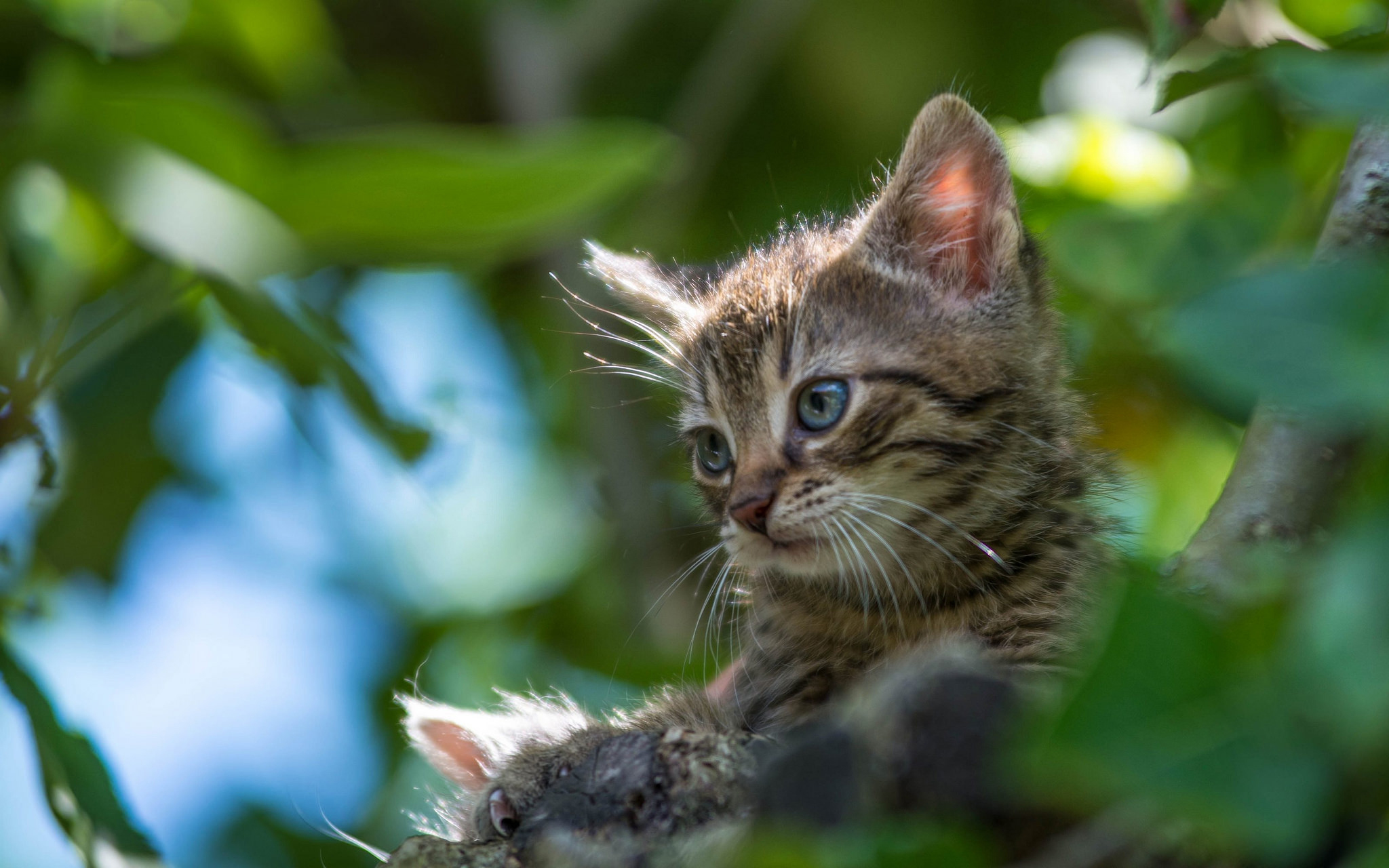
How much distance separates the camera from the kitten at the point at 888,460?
248 cm

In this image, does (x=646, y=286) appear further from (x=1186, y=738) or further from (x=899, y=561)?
(x=1186, y=738)

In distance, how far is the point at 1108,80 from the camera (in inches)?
142

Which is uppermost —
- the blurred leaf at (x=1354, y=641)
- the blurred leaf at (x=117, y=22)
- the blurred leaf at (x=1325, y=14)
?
the blurred leaf at (x=117, y=22)

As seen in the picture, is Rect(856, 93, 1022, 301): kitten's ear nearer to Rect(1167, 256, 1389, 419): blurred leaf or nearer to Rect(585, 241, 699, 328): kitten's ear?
Rect(585, 241, 699, 328): kitten's ear

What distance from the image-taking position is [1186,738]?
2.62 feet

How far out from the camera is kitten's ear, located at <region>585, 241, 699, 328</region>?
3.17 m

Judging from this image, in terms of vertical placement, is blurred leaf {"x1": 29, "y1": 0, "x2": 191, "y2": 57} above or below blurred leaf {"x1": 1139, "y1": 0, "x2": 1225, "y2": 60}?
above

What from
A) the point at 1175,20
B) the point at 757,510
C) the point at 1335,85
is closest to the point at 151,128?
the point at 757,510

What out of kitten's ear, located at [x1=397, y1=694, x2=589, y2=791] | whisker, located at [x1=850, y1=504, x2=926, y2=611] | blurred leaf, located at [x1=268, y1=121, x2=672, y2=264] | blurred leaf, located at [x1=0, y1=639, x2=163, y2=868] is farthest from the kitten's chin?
blurred leaf, located at [x1=0, y1=639, x2=163, y2=868]

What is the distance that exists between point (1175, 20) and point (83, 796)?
2240mm

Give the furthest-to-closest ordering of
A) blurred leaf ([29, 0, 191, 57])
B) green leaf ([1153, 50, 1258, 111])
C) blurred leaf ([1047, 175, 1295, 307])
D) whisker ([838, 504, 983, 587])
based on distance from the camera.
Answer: blurred leaf ([29, 0, 191, 57])
whisker ([838, 504, 983, 587])
blurred leaf ([1047, 175, 1295, 307])
green leaf ([1153, 50, 1258, 111])

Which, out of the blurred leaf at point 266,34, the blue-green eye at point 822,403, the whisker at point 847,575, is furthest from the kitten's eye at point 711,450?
the blurred leaf at point 266,34

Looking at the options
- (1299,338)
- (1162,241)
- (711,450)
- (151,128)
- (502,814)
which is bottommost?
(502,814)

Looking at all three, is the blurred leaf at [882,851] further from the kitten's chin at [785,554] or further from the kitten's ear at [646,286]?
the kitten's ear at [646,286]
